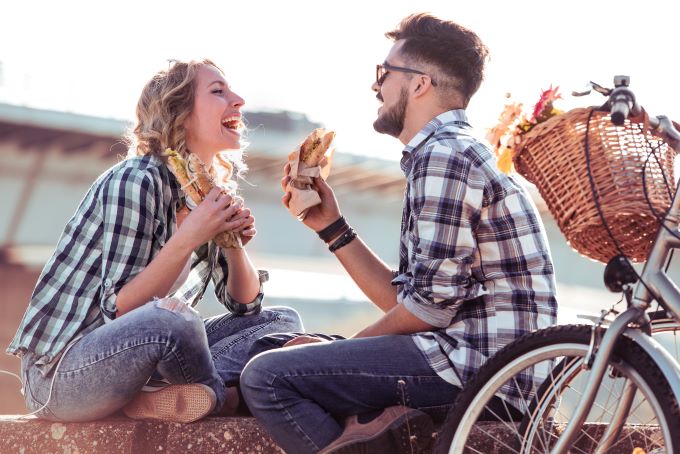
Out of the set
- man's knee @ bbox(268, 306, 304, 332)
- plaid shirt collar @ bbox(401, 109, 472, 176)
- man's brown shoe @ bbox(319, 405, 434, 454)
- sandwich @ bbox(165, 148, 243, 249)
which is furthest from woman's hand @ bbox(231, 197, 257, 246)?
man's brown shoe @ bbox(319, 405, 434, 454)

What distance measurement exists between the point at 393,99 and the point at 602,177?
102cm

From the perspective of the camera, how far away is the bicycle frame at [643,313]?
2.62 meters

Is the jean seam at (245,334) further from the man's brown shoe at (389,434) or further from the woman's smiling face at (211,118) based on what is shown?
the man's brown shoe at (389,434)

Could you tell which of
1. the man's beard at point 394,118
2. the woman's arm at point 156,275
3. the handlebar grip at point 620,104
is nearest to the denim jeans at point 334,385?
the woman's arm at point 156,275

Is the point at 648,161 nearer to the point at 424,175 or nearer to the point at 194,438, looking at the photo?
the point at 424,175

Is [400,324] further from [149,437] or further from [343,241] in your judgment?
[149,437]

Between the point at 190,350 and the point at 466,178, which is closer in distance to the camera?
the point at 466,178

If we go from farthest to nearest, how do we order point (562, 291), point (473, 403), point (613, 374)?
1. point (562, 291)
2. point (473, 403)
3. point (613, 374)

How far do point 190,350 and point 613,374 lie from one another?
1.35 metres

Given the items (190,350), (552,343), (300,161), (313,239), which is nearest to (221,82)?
(300,161)

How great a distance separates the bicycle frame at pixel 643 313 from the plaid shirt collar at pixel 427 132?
0.80 metres

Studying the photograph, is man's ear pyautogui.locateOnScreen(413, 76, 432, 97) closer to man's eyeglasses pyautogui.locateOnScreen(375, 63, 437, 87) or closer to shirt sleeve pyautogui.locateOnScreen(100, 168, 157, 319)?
man's eyeglasses pyautogui.locateOnScreen(375, 63, 437, 87)

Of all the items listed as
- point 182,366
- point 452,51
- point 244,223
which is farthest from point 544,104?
point 182,366

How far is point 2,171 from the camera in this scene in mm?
20953
